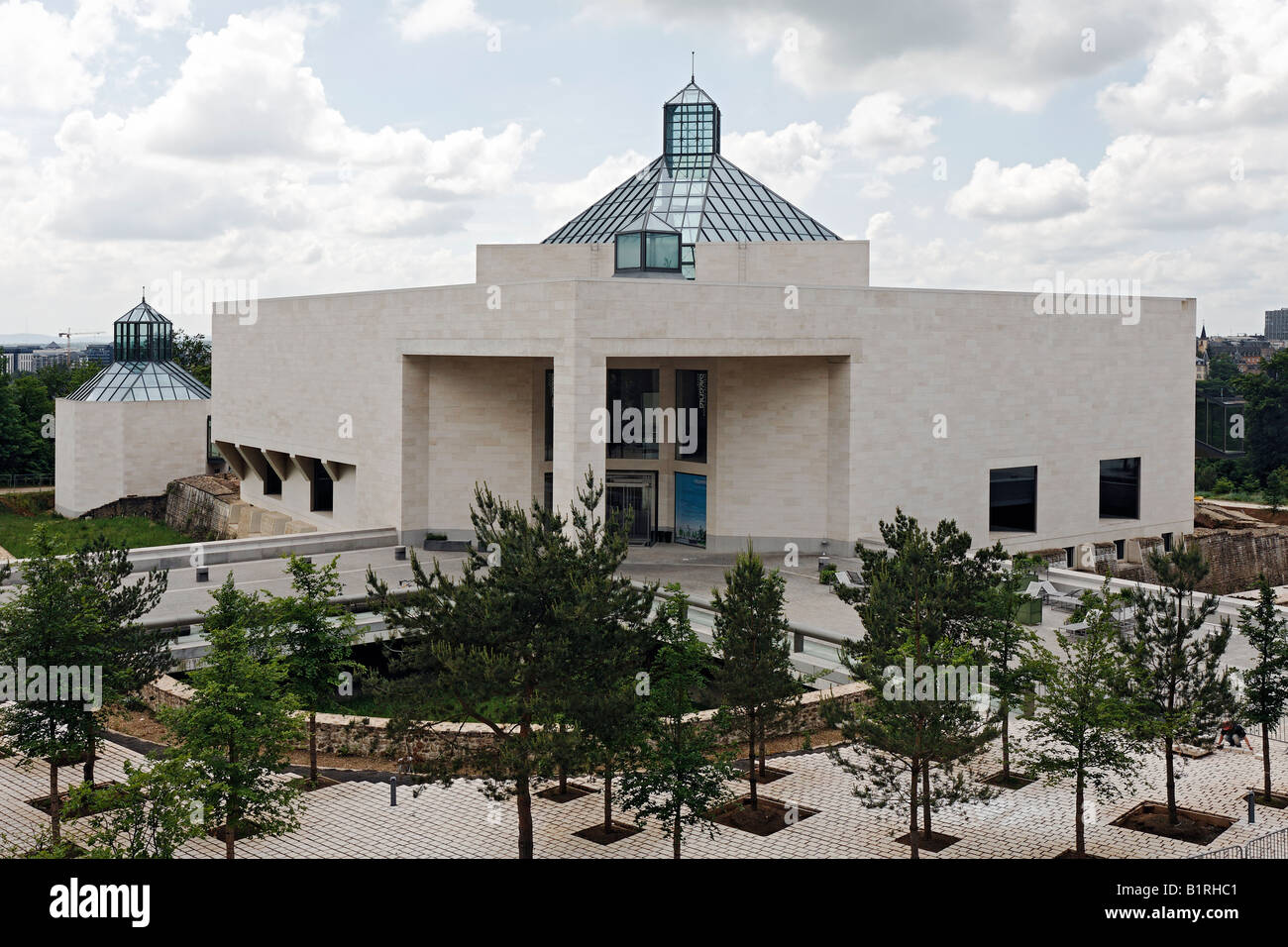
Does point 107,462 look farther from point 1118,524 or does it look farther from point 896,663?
point 896,663

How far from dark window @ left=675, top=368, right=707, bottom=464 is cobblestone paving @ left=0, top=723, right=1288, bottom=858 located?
70.4 ft

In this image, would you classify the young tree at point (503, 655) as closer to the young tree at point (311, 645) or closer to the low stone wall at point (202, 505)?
the young tree at point (311, 645)

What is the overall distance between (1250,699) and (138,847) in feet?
54.8

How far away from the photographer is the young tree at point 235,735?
667 inches

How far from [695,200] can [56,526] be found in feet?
105

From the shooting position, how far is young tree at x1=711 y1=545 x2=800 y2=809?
2020 centimetres

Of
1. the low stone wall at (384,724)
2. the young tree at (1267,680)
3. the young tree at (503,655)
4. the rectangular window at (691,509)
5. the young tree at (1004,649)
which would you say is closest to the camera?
the young tree at (503,655)

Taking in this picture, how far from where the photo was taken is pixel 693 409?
42.5 m

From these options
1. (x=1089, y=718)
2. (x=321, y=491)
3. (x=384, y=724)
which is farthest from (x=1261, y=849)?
(x=321, y=491)

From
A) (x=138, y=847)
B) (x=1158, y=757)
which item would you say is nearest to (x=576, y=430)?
(x=1158, y=757)

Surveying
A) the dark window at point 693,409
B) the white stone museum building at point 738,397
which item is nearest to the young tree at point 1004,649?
the white stone museum building at point 738,397

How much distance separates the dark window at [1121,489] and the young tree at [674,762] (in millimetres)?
31526

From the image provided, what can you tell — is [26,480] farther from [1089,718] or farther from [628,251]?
[1089,718]

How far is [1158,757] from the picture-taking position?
21953 millimetres
